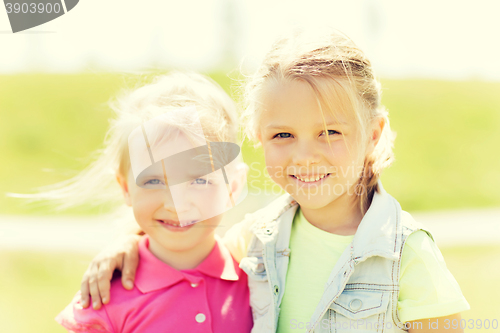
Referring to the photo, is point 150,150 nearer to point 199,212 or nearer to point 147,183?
point 147,183

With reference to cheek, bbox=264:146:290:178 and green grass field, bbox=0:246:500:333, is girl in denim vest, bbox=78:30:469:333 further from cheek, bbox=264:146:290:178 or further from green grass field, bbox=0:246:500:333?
green grass field, bbox=0:246:500:333

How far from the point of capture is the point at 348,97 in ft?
5.82

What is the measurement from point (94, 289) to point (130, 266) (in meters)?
0.18

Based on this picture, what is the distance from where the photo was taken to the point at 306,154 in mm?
1734

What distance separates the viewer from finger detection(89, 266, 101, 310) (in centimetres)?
183

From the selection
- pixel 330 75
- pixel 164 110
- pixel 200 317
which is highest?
pixel 330 75

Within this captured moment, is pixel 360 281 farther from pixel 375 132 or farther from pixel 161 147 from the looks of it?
pixel 161 147

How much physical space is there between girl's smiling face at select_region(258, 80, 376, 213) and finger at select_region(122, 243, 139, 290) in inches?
30.3

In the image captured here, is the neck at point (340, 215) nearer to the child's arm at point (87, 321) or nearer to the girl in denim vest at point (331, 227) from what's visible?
the girl in denim vest at point (331, 227)

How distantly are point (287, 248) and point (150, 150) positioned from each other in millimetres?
767

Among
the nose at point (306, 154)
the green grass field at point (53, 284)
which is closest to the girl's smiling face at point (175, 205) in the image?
the nose at point (306, 154)

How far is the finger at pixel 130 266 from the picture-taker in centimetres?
191

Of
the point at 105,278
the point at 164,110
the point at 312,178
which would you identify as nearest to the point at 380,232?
the point at 312,178

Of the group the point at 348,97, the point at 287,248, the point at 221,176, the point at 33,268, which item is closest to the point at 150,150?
the point at 221,176
